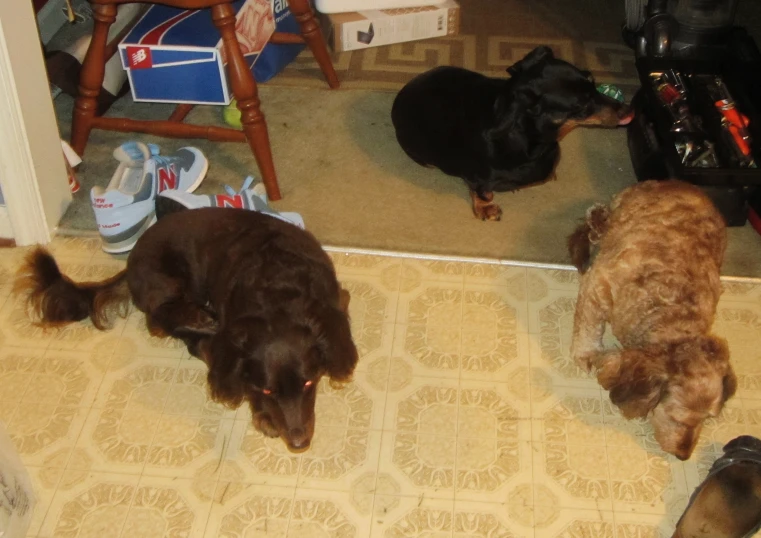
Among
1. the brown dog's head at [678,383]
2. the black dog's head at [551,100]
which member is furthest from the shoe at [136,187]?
the brown dog's head at [678,383]

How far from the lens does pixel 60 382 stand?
2.49 meters

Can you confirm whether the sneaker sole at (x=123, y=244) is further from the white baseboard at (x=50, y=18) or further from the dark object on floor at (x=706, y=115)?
the dark object on floor at (x=706, y=115)

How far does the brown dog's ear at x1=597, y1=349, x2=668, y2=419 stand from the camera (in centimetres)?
215

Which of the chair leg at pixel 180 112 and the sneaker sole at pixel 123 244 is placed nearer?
the sneaker sole at pixel 123 244

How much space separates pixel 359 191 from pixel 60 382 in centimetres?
131

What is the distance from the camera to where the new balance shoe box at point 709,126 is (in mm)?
2883

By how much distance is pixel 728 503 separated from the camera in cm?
207

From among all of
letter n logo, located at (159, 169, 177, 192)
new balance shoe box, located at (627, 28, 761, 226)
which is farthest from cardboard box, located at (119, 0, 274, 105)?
new balance shoe box, located at (627, 28, 761, 226)

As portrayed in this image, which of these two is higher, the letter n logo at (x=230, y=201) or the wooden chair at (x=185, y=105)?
the wooden chair at (x=185, y=105)

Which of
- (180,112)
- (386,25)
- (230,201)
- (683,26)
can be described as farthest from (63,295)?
(683,26)

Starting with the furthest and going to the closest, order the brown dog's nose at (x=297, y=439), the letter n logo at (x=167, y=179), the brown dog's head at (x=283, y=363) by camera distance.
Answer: the letter n logo at (x=167, y=179), the brown dog's nose at (x=297, y=439), the brown dog's head at (x=283, y=363)

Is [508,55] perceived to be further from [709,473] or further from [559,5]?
[709,473]

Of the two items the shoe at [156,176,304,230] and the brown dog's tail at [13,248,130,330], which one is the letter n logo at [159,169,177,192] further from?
the brown dog's tail at [13,248,130,330]

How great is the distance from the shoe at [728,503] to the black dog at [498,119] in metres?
1.27
